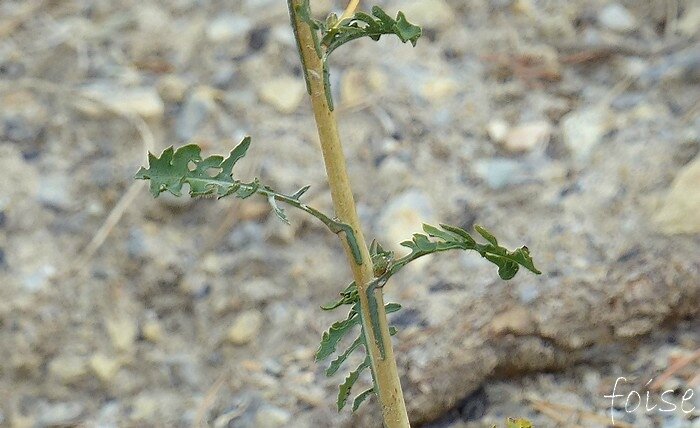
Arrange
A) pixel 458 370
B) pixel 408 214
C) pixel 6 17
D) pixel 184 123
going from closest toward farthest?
pixel 458 370 → pixel 408 214 → pixel 184 123 → pixel 6 17

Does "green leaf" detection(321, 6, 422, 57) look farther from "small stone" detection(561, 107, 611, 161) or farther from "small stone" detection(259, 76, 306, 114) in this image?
"small stone" detection(259, 76, 306, 114)

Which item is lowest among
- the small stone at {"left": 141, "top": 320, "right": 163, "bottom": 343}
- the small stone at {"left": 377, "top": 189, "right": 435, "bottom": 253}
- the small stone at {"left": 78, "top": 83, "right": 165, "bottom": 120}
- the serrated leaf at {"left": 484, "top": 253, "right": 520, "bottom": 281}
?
the serrated leaf at {"left": 484, "top": 253, "right": 520, "bottom": 281}

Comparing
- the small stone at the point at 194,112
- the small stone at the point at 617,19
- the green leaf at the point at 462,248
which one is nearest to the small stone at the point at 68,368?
the small stone at the point at 194,112

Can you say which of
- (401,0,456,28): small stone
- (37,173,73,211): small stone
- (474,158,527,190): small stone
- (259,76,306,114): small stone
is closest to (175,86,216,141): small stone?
(259,76,306,114): small stone

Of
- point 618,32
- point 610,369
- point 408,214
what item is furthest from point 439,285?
point 618,32

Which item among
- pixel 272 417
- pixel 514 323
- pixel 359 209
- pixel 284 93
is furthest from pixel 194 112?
pixel 514 323

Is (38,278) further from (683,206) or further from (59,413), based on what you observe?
(683,206)

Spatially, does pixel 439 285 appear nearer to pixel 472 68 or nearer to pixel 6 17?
pixel 472 68
